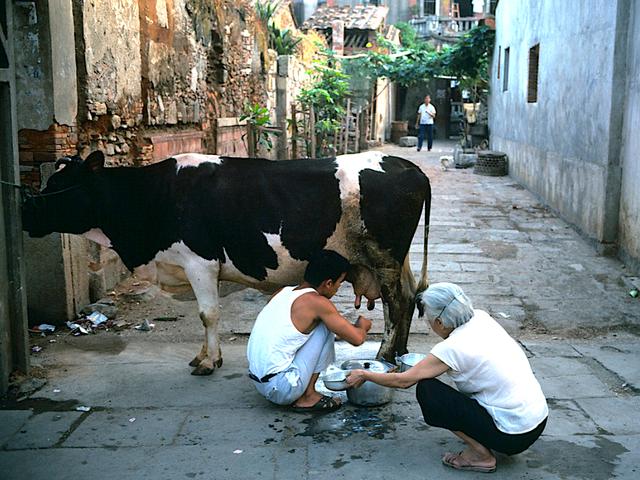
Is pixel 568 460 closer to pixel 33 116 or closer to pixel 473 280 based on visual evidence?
pixel 473 280

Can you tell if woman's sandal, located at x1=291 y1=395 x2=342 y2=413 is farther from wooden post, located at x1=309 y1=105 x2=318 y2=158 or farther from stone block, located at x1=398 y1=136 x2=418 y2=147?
stone block, located at x1=398 y1=136 x2=418 y2=147

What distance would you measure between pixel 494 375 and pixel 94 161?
345cm

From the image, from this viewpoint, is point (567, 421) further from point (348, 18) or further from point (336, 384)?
point (348, 18)

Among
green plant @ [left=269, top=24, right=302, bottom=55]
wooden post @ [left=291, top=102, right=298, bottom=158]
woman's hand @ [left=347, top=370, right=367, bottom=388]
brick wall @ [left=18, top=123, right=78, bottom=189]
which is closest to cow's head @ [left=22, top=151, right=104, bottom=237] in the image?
brick wall @ [left=18, top=123, right=78, bottom=189]

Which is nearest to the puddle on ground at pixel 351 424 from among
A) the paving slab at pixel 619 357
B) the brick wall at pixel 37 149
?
the paving slab at pixel 619 357

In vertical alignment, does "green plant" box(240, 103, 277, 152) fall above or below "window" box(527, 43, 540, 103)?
below

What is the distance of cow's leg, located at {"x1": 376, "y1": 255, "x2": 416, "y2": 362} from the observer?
562cm

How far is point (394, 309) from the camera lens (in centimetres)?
566

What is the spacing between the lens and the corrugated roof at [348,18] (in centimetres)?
3197

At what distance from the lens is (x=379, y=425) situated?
15.1 ft

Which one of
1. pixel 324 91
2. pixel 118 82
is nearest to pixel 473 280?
pixel 118 82

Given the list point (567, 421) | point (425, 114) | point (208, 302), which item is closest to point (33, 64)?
point (208, 302)

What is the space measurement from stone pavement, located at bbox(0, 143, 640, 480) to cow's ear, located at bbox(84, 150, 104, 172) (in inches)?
60.5

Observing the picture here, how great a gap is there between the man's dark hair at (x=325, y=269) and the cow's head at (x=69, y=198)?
2007 millimetres
